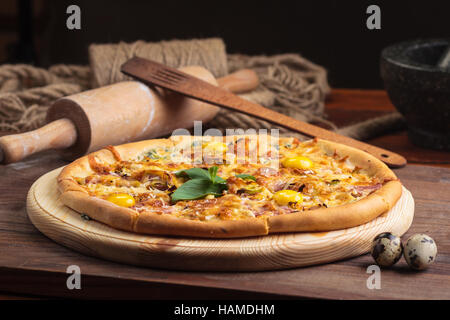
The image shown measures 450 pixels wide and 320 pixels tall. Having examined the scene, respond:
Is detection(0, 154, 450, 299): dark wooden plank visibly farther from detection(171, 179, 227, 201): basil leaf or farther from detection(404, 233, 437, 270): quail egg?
detection(171, 179, 227, 201): basil leaf

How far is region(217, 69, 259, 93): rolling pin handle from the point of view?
12.6 feet

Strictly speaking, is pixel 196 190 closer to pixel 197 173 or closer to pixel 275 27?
pixel 197 173

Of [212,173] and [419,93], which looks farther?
[419,93]

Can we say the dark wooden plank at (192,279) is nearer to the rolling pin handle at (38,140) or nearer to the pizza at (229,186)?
the pizza at (229,186)

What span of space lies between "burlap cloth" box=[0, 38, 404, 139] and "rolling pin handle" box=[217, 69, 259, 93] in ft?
0.20

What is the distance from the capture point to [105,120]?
3.00m

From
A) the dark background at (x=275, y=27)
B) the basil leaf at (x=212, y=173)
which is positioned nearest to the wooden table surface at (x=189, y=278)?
the basil leaf at (x=212, y=173)

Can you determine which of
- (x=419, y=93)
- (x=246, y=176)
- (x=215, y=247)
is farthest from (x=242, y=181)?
(x=419, y=93)

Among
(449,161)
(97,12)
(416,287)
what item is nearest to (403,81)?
(449,161)

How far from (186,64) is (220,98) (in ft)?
2.53

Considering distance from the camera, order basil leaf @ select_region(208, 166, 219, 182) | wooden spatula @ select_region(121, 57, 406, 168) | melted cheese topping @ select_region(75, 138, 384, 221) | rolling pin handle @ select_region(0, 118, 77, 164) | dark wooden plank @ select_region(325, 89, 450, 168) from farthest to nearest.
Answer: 1. dark wooden plank @ select_region(325, 89, 450, 168)
2. wooden spatula @ select_region(121, 57, 406, 168)
3. rolling pin handle @ select_region(0, 118, 77, 164)
4. basil leaf @ select_region(208, 166, 219, 182)
5. melted cheese topping @ select_region(75, 138, 384, 221)

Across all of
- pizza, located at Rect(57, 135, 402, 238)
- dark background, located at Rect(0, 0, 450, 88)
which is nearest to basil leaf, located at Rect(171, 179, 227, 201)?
pizza, located at Rect(57, 135, 402, 238)

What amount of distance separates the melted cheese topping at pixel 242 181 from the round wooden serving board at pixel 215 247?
14 cm

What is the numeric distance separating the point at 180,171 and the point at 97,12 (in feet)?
10.7
